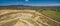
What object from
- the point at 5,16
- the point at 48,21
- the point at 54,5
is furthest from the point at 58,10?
the point at 5,16

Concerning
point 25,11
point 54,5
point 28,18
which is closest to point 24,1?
point 25,11

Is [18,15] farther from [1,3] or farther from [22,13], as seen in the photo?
[1,3]

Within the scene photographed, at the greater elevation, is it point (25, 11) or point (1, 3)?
point (1, 3)

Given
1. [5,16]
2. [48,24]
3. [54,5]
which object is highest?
[54,5]

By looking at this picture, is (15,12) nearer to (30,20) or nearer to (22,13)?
(22,13)

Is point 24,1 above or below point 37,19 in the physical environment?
above
